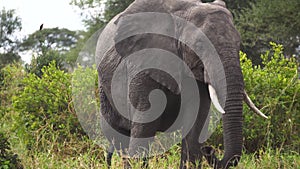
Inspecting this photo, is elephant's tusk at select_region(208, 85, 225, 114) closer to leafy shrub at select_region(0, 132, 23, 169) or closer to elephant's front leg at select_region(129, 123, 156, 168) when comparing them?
elephant's front leg at select_region(129, 123, 156, 168)

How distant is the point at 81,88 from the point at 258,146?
285 centimetres

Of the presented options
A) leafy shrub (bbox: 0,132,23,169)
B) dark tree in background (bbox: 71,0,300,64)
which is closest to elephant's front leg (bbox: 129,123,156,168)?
leafy shrub (bbox: 0,132,23,169)

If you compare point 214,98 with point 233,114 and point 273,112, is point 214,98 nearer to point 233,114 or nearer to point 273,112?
point 233,114

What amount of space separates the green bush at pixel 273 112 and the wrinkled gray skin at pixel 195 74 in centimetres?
241

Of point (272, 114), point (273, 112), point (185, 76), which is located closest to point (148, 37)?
point (185, 76)

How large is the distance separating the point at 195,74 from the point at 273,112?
3302 millimetres

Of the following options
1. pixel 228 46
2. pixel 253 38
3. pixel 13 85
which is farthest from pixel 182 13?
pixel 253 38

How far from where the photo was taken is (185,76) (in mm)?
4633

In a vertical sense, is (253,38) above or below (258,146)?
below

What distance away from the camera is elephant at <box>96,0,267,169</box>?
414cm

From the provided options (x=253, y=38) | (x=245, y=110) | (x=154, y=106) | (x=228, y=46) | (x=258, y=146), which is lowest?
(x=253, y=38)

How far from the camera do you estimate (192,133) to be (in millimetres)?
5094

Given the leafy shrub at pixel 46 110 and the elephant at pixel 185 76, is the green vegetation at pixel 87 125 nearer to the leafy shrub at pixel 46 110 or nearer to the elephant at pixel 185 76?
the leafy shrub at pixel 46 110

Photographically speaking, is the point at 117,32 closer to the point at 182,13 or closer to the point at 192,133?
the point at 182,13
